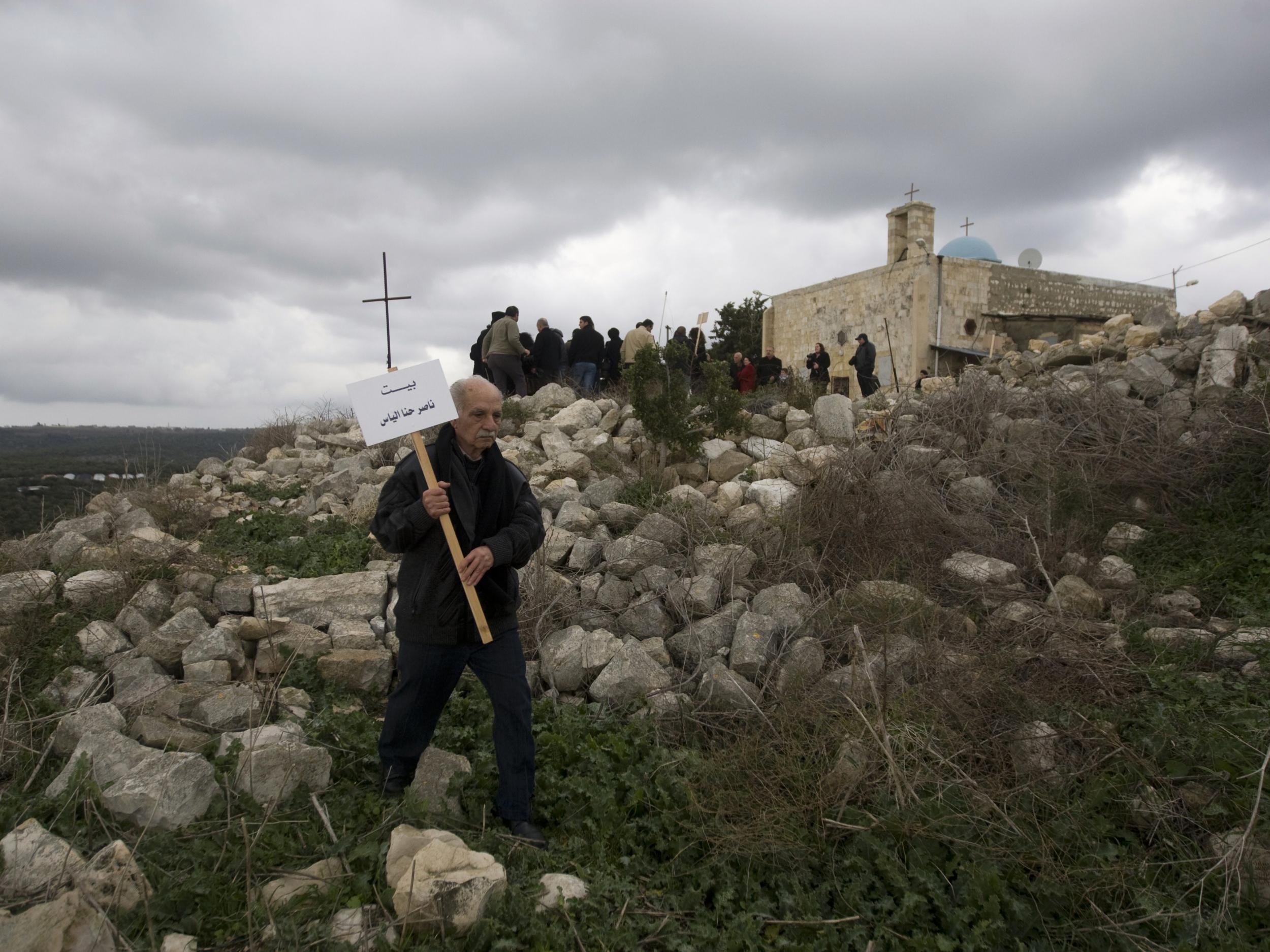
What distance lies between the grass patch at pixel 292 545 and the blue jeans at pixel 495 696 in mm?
2916

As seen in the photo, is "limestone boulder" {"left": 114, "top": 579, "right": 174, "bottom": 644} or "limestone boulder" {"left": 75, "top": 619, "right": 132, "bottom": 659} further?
"limestone boulder" {"left": 114, "top": 579, "right": 174, "bottom": 644}

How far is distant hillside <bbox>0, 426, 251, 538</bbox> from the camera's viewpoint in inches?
309

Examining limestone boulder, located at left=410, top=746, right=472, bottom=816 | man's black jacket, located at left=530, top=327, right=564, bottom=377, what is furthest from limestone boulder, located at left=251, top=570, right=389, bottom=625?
man's black jacket, located at left=530, top=327, right=564, bottom=377

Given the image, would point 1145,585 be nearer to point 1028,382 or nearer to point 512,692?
point 1028,382

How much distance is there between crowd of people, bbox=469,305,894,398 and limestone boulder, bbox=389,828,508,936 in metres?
7.70

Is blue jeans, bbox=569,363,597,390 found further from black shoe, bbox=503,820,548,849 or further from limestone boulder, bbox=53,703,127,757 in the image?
black shoe, bbox=503,820,548,849

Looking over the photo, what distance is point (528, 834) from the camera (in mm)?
3447

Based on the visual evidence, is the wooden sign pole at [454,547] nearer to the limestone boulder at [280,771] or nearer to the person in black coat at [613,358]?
the limestone boulder at [280,771]

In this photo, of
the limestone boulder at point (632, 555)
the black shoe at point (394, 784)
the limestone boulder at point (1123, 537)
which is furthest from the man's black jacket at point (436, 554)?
the limestone boulder at point (1123, 537)

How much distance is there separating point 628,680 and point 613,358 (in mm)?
→ 8332

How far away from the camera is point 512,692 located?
3.42m

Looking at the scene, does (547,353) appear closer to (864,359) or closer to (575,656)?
(864,359)

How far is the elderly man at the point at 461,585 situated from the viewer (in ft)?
11.0

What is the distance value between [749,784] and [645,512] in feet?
11.0
